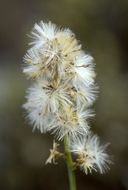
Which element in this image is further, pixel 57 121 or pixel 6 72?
pixel 6 72

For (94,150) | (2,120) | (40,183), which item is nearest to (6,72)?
(2,120)

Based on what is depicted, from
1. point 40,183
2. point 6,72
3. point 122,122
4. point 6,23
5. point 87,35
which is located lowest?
point 40,183

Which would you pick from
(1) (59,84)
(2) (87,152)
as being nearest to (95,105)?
(2) (87,152)

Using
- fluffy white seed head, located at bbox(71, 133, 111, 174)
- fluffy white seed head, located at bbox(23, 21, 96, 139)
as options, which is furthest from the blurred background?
fluffy white seed head, located at bbox(23, 21, 96, 139)

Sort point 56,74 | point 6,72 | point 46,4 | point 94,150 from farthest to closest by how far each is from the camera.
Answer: point 46,4 → point 6,72 → point 94,150 → point 56,74

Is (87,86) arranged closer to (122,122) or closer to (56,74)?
(56,74)

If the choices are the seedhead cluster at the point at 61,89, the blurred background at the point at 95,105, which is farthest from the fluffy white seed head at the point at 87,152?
the blurred background at the point at 95,105

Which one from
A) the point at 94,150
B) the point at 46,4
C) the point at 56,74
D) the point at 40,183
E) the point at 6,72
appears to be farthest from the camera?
the point at 46,4

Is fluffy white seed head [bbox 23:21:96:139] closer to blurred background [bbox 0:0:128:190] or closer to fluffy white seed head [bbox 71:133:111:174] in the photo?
fluffy white seed head [bbox 71:133:111:174]

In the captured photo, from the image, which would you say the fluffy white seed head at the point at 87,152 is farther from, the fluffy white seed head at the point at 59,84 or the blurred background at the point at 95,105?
the blurred background at the point at 95,105
